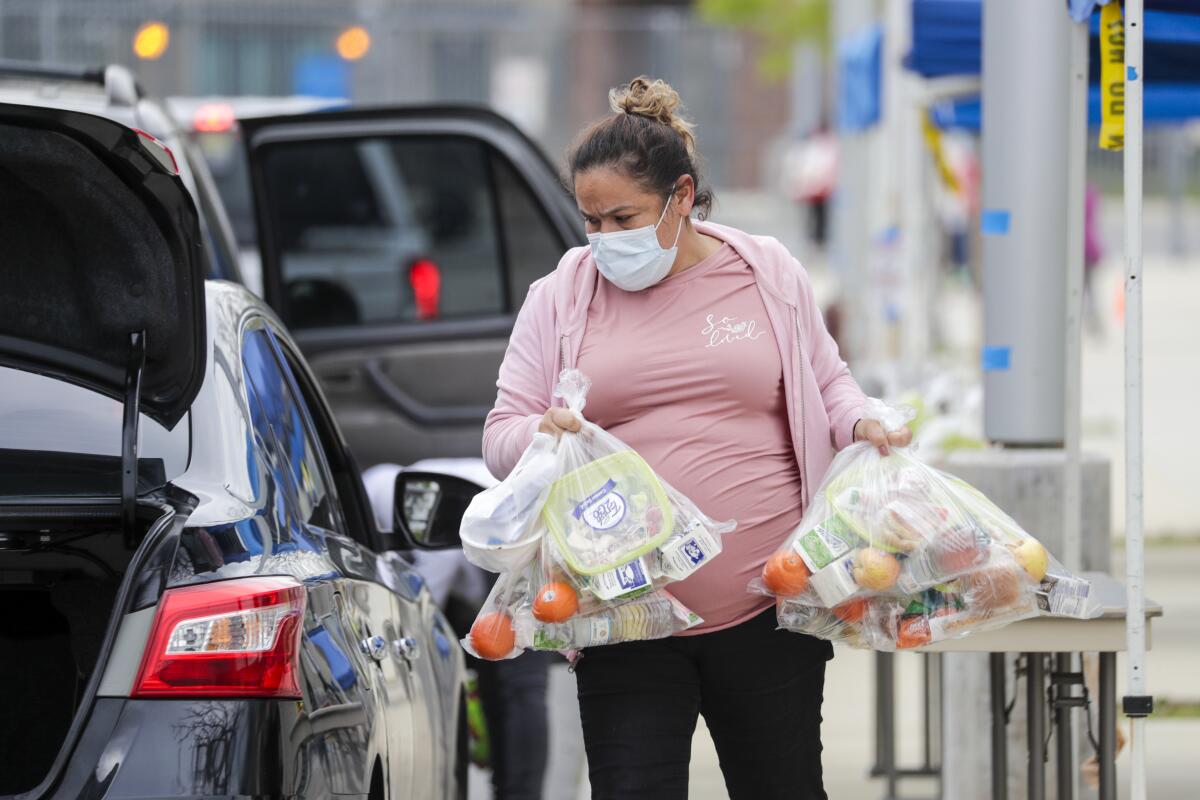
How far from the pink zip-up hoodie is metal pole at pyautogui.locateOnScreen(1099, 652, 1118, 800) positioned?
100 centimetres

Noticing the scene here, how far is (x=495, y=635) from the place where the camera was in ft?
11.6

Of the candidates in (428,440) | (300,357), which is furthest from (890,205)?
(300,357)

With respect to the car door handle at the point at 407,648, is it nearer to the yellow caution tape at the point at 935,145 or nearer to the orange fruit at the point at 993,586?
the orange fruit at the point at 993,586

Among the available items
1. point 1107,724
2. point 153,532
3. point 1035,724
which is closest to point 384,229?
point 1035,724

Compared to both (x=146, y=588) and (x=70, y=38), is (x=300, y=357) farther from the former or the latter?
(x=70, y=38)

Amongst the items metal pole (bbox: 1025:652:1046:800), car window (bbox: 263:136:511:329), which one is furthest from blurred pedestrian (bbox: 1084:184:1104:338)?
metal pole (bbox: 1025:652:1046:800)

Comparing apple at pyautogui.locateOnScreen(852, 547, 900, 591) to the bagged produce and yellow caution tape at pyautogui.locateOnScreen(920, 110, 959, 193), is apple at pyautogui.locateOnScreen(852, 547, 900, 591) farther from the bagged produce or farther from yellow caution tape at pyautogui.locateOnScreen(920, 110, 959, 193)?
yellow caution tape at pyautogui.locateOnScreen(920, 110, 959, 193)

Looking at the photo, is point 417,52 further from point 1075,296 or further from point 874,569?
point 874,569

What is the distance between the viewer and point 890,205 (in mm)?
15492

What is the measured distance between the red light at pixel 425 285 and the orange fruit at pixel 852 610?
444cm

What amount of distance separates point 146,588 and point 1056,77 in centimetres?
349

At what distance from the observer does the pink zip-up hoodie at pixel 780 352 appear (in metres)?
3.69

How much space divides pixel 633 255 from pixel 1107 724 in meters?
1.63

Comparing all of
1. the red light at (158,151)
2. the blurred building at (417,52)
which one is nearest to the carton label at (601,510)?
the red light at (158,151)
